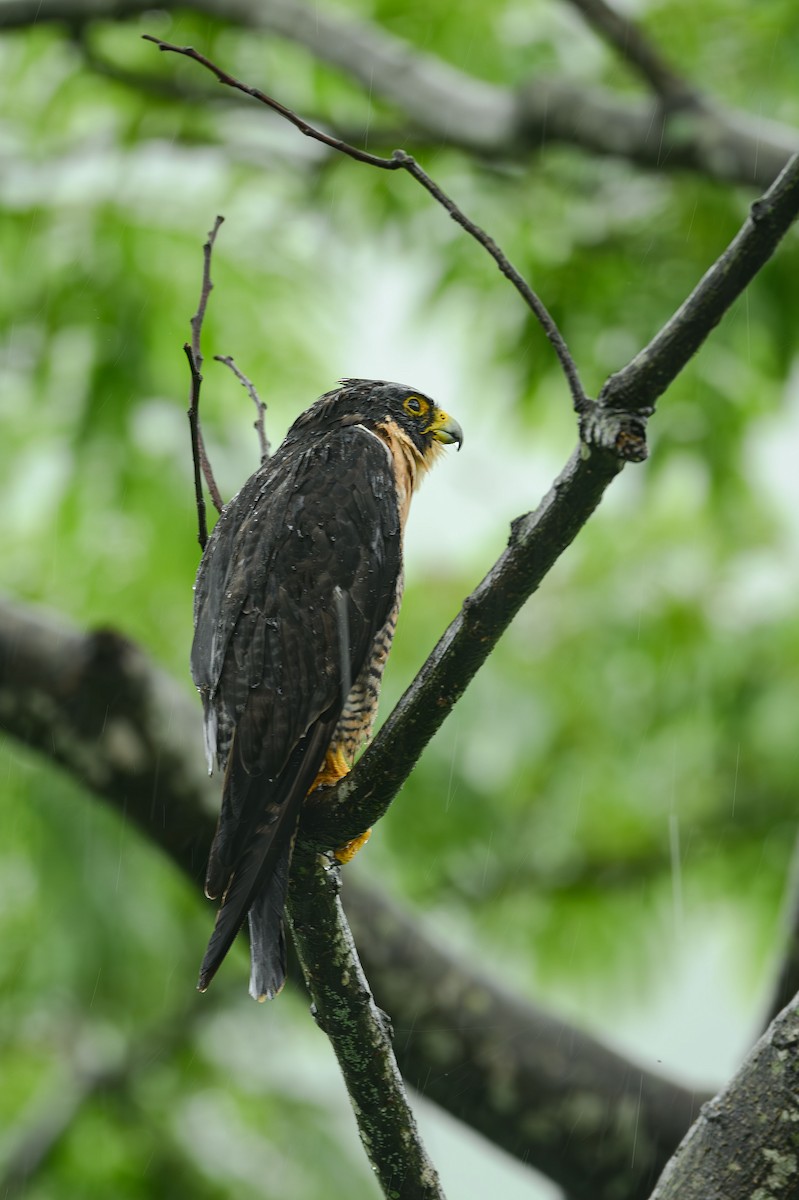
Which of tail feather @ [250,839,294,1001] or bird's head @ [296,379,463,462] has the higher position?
bird's head @ [296,379,463,462]

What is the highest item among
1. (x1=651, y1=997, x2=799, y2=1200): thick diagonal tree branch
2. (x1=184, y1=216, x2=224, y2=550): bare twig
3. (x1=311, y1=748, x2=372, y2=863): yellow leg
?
(x1=184, y1=216, x2=224, y2=550): bare twig

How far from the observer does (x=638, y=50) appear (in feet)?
16.6

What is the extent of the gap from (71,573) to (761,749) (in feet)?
11.6

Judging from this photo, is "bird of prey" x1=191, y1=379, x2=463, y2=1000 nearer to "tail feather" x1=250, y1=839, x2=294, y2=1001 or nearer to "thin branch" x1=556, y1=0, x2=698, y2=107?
"tail feather" x1=250, y1=839, x2=294, y2=1001

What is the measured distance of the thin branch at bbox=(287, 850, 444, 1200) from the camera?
2049mm

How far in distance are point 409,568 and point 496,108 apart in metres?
2.61

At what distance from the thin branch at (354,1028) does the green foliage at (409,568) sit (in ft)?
10.2

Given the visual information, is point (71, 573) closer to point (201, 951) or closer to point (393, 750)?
point (201, 951)

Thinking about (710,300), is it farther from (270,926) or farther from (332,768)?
(332,768)

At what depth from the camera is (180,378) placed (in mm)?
5766

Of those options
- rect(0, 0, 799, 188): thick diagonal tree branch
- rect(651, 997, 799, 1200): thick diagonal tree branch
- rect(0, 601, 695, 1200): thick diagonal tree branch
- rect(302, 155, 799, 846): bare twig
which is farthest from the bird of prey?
rect(0, 0, 799, 188): thick diagonal tree branch

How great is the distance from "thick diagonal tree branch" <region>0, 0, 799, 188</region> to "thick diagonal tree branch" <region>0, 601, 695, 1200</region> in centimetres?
301

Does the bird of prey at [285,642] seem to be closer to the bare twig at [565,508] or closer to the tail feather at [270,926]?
the tail feather at [270,926]

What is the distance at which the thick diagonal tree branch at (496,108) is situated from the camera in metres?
5.16
